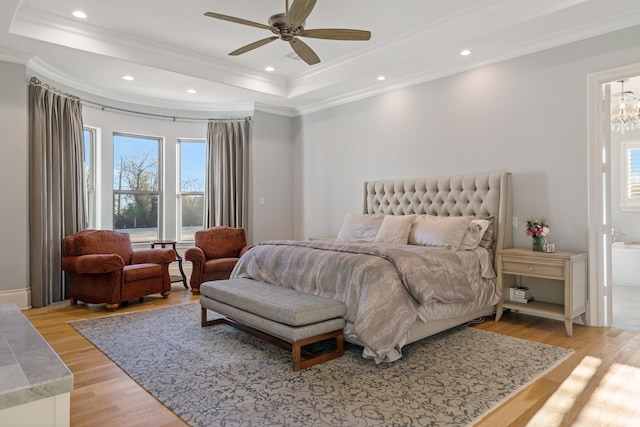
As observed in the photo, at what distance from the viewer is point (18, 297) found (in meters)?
4.51

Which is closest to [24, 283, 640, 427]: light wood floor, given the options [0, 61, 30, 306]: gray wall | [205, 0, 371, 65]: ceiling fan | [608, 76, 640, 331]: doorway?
[0, 61, 30, 306]: gray wall

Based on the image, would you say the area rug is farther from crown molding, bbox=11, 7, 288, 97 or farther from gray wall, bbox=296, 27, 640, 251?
crown molding, bbox=11, 7, 288, 97

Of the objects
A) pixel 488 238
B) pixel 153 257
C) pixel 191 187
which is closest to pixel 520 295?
pixel 488 238

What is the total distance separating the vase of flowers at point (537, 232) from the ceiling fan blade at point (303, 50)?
2.61 m

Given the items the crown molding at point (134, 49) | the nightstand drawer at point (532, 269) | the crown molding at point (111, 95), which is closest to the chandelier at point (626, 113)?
the nightstand drawer at point (532, 269)

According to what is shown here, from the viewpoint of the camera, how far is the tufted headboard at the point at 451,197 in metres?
4.25

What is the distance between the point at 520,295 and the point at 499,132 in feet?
5.78

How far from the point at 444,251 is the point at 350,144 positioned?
2.90m

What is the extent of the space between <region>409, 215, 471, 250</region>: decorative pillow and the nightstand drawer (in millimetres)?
521

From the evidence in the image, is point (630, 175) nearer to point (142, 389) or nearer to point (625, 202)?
point (625, 202)

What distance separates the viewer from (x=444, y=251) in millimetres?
3684

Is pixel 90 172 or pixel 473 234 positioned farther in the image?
pixel 90 172

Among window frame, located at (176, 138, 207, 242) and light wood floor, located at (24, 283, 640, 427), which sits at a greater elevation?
window frame, located at (176, 138, 207, 242)

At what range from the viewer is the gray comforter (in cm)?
288
